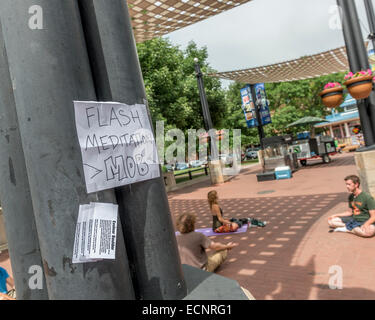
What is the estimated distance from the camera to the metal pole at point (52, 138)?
926 millimetres

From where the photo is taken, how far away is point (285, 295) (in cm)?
341

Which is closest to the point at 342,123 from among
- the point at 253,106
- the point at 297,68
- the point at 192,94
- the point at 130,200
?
the point at 192,94

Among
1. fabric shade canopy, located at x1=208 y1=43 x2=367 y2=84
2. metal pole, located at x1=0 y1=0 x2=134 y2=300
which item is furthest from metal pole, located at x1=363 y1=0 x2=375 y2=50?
metal pole, located at x1=0 y1=0 x2=134 y2=300

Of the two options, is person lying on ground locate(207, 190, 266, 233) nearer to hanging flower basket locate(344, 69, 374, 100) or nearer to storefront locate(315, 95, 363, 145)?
hanging flower basket locate(344, 69, 374, 100)

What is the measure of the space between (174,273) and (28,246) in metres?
0.71

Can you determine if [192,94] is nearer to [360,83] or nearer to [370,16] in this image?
[370,16]

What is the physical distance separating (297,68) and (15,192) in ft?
48.8

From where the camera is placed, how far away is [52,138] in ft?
3.04

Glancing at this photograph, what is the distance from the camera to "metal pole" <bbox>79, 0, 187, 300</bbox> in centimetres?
115

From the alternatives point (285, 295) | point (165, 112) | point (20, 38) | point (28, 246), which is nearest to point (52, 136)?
point (20, 38)

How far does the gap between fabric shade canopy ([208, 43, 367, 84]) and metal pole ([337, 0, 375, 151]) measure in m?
6.74

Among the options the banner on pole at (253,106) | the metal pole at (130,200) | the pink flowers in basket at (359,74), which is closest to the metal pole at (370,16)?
the banner on pole at (253,106)

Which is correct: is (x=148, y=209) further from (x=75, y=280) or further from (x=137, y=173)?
(x=75, y=280)

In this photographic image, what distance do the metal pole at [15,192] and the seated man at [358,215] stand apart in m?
5.20
